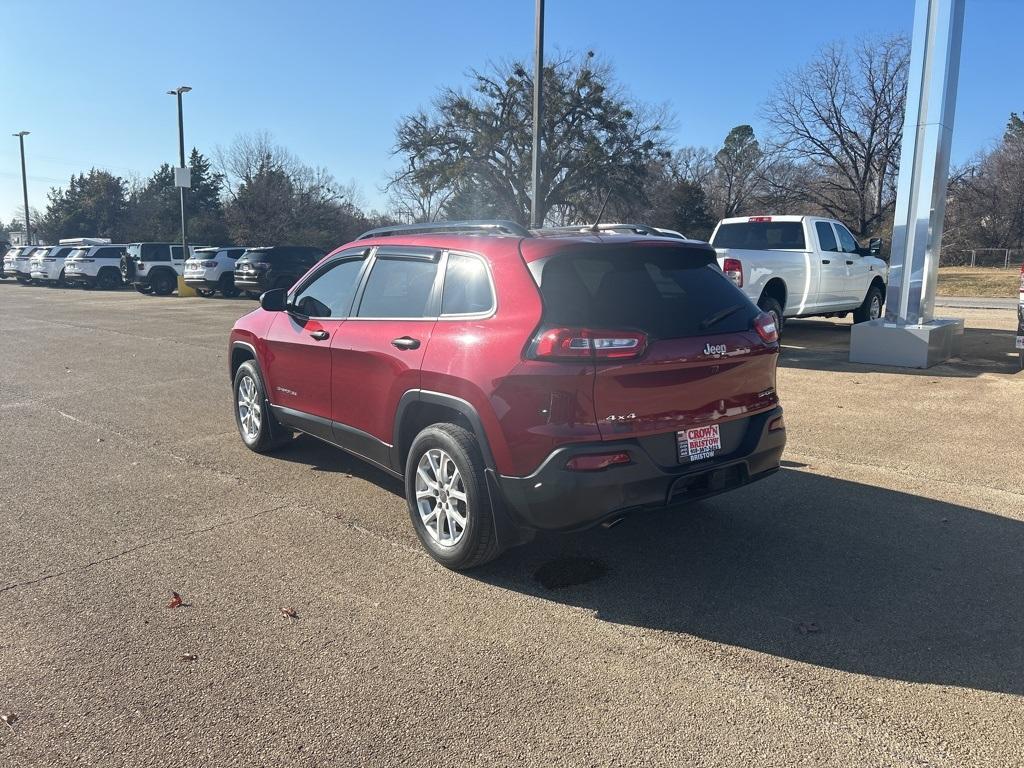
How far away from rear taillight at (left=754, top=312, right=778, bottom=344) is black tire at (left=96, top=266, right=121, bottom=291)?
113 feet

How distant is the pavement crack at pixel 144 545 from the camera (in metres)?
4.00

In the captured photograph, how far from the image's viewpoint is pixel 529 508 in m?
3.65

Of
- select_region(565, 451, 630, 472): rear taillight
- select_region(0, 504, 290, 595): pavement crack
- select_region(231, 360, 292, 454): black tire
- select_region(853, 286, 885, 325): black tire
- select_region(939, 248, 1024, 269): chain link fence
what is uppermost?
select_region(939, 248, 1024, 269): chain link fence

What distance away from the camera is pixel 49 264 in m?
34.4

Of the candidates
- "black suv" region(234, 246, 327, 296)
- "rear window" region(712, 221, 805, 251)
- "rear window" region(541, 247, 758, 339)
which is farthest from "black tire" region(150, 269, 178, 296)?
"rear window" region(541, 247, 758, 339)

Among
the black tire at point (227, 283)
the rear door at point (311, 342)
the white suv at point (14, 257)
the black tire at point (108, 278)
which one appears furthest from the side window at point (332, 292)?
the white suv at point (14, 257)

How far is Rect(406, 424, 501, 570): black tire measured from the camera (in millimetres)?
3867

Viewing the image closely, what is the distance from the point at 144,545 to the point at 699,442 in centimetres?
310

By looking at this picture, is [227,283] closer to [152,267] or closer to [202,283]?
[202,283]

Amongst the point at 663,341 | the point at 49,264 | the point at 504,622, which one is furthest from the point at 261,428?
the point at 49,264

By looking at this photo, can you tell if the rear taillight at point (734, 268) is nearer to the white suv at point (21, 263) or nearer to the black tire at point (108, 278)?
the black tire at point (108, 278)

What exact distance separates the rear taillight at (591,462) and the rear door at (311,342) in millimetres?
2197

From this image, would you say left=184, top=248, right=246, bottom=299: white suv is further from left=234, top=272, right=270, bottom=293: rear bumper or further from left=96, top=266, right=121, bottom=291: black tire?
→ left=96, top=266, right=121, bottom=291: black tire

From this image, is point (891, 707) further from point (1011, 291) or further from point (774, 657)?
point (1011, 291)
